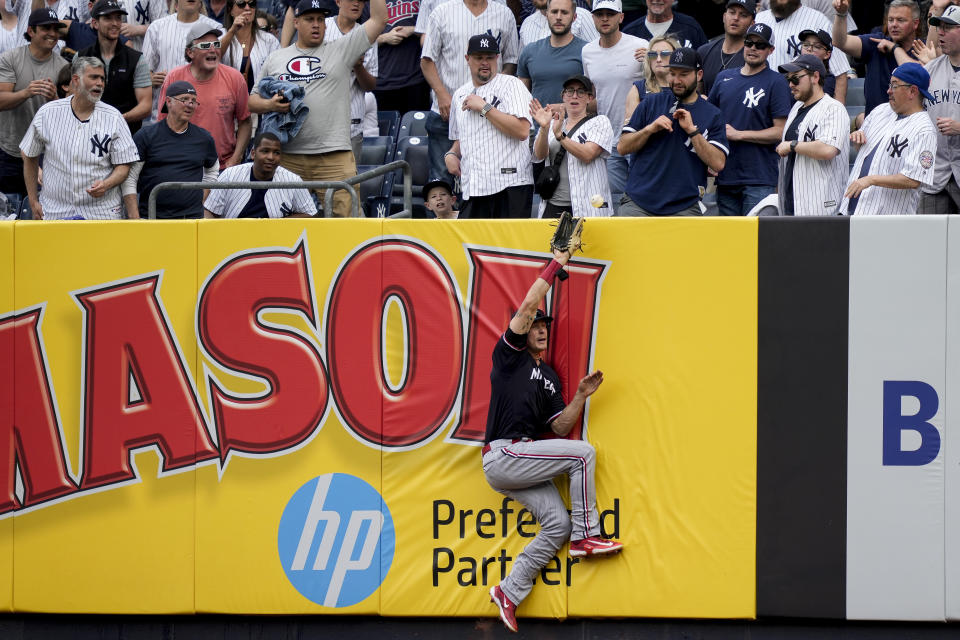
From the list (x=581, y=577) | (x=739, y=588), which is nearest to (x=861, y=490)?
(x=739, y=588)

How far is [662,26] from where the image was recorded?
12.4 m

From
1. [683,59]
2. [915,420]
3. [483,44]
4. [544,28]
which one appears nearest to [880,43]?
[683,59]

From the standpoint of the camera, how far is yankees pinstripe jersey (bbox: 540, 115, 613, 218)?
10.2m

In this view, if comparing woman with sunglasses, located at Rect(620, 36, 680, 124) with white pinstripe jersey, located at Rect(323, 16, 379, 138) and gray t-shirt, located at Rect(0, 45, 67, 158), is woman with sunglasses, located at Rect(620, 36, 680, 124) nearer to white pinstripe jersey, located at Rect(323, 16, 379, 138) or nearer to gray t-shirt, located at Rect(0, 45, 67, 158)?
white pinstripe jersey, located at Rect(323, 16, 379, 138)

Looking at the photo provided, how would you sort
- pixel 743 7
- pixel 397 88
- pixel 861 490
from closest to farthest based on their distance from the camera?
1. pixel 861 490
2. pixel 743 7
3. pixel 397 88

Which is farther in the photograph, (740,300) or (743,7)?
(743,7)

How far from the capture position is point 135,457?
Result: 854 cm

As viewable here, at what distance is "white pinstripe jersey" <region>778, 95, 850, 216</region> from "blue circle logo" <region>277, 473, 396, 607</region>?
3.91 metres

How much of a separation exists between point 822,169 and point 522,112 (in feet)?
8.39

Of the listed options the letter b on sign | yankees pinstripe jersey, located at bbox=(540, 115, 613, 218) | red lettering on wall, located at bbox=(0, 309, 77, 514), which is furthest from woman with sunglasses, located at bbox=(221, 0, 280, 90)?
the letter b on sign

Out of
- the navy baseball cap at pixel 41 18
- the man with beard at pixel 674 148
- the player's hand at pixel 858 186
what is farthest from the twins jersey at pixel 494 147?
the navy baseball cap at pixel 41 18

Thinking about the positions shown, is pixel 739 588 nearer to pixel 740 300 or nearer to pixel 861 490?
pixel 861 490

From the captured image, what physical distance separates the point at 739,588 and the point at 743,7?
578cm

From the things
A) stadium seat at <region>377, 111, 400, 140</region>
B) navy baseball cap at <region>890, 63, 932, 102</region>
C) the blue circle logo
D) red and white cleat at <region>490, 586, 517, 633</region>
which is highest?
stadium seat at <region>377, 111, 400, 140</region>
